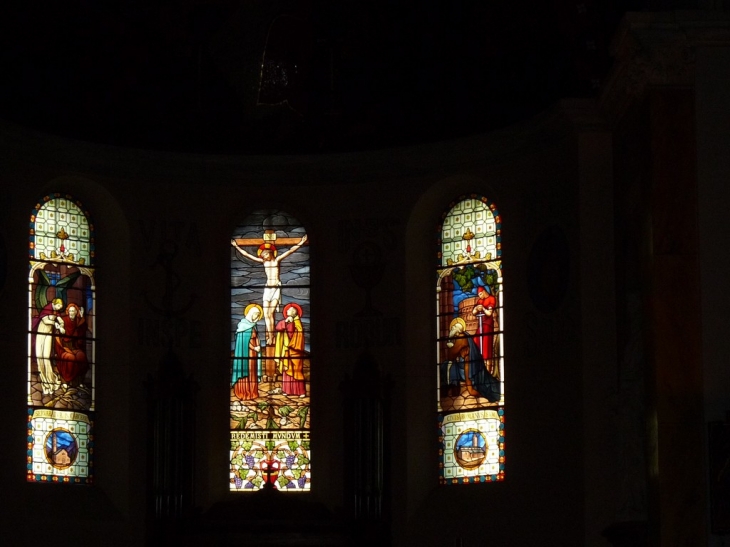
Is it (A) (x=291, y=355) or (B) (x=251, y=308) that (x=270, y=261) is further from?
(A) (x=291, y=355)

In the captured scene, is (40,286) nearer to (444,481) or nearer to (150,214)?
(150,214)

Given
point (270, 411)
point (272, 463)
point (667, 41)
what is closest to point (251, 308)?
point (270, 411)

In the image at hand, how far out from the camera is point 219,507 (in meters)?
23.4

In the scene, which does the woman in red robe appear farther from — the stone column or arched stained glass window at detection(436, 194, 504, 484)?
the stone column

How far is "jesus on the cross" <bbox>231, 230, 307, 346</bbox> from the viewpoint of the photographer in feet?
81.9

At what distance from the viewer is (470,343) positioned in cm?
2411

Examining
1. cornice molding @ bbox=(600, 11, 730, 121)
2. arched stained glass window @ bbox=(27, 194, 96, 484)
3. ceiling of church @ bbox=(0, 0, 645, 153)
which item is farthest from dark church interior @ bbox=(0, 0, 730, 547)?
cornice molding @ bbox=(600, 11, 730, 121)

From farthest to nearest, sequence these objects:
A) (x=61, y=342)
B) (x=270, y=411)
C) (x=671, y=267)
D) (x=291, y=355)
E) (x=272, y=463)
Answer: (x=291, y=355)
(x=270, y=411)
(x=272, y=463)
(x=61, y=342)
(x=671, y=267)

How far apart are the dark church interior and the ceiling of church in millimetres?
29

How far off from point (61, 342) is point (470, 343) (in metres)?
4.97

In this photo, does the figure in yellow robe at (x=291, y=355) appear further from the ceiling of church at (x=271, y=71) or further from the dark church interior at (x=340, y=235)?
the ceiling of church at (x=271, y=71)

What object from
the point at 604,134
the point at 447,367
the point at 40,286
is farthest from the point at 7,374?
the point at 604,134

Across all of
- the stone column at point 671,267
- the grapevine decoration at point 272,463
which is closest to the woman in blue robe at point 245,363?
the grapevine decoration at point 272,463

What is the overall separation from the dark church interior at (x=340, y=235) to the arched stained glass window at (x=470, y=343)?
19cm
